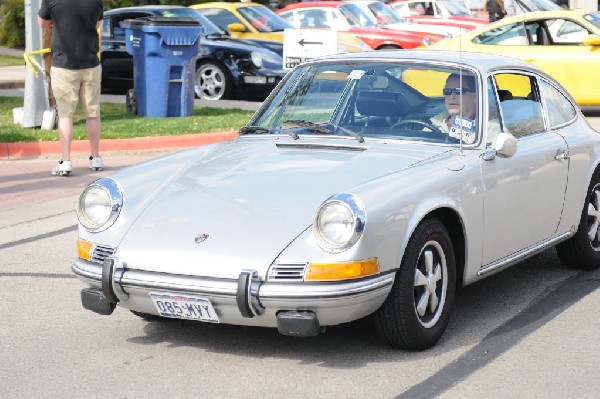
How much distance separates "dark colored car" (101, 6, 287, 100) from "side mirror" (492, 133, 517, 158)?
1132 cm

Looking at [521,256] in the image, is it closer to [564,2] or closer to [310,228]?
[310,228]

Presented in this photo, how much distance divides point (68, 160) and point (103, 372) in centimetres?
614

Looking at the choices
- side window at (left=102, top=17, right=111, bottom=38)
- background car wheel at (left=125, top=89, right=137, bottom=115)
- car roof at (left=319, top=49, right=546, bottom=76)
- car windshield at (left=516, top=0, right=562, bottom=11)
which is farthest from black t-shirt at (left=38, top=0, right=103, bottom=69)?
car windshield at (left=516, top=0, right=562, bottom=11)

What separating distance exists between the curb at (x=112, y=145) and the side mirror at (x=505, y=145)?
246 inches

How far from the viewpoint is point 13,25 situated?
30.1 m

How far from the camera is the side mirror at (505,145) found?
249 inches

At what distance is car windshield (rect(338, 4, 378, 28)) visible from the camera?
23.8m

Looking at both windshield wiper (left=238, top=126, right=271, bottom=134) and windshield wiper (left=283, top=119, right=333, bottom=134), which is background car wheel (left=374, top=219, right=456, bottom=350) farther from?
windshield wiper (left=238, top=126, right=271, bottom=134)

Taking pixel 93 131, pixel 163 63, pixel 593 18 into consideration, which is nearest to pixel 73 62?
pixel 93 131

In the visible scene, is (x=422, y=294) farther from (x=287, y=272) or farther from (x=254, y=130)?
(x=254, y=130)

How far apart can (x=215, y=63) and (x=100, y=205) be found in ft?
40.3

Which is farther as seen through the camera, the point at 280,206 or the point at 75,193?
the point at 75,193

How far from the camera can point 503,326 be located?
6.25 m

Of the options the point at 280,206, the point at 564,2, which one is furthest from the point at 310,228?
the point at 564,2
